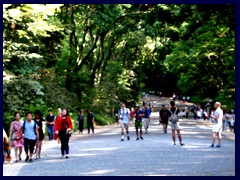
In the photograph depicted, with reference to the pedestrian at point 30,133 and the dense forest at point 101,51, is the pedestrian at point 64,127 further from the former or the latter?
the dense forest at point 101,51

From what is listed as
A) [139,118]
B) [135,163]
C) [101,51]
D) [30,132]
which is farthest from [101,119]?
[135,163]

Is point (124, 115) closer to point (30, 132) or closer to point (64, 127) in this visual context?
point (64, 127)

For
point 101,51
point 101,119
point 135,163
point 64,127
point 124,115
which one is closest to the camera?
point 135,163

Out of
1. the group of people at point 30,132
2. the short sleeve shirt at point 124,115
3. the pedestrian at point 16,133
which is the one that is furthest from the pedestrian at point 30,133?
the short sleeve shirt at point 124,115

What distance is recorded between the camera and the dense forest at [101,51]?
73.7ft

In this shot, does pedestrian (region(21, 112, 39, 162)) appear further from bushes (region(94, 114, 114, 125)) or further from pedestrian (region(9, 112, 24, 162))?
bushes (region(94, 114, 114, 125))

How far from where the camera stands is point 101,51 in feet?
145

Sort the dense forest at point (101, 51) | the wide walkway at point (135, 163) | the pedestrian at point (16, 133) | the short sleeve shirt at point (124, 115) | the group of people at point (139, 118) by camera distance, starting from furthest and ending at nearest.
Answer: the short sleeve shirt at point (124, 115), the dense forest at point (101, 51), the group of people at point (139, 118), the pedestrian at point (16, 133), the wide walkway at point (135, 163)

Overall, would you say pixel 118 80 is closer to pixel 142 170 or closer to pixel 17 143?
pixel 17 143

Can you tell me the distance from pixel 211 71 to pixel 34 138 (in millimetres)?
37115

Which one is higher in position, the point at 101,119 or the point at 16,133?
the point at 16,133

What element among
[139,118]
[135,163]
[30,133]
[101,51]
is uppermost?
[101,51]

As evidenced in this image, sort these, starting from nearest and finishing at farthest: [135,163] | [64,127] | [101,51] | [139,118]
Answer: [135,163], [64,127], [139,118], [101,51]

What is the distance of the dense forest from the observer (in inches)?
885
